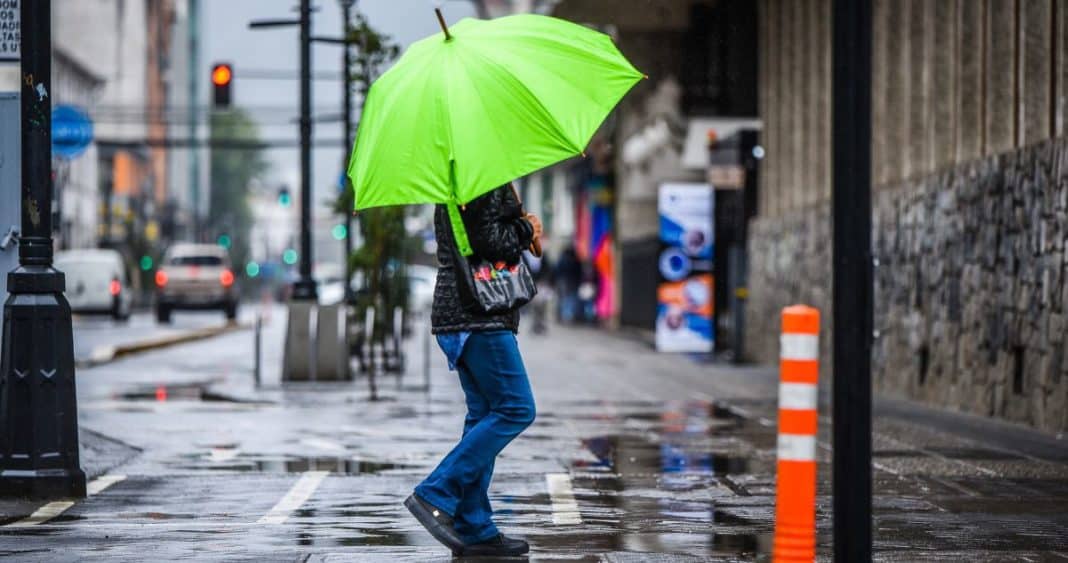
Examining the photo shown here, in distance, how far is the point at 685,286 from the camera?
3219 centimetres

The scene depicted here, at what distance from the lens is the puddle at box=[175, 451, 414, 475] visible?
12719mm

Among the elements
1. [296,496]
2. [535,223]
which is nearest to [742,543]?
[535,223]

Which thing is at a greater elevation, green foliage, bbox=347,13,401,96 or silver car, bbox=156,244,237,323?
green foliage, bbox=347,13,401,96

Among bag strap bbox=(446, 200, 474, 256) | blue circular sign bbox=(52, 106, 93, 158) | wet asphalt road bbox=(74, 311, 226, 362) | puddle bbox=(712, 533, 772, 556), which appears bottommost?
wet asphalt road bbox=(74, 311, 226, 362)

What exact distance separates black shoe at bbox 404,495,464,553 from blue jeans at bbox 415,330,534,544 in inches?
1.2

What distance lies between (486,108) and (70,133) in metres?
14.4

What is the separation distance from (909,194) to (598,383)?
14.9 feet

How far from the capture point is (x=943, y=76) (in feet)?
65.2

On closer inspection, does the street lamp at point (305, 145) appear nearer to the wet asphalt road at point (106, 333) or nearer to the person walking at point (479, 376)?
the wet asphalt road at point (106, 333)

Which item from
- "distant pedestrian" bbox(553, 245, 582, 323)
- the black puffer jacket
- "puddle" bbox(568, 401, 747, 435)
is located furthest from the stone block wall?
"distant pedestrian" bbox(553, 245, 582, 323)

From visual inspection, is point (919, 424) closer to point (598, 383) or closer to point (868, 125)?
point (598, 383)

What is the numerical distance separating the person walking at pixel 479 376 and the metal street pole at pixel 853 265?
2.07 meters

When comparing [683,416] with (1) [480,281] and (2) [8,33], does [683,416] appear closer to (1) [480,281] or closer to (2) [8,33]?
(2) [8,33]

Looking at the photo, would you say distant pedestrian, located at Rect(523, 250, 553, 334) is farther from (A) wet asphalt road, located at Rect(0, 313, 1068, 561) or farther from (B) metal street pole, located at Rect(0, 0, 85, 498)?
(B) metal street pole, located at Rect(0, 0, 85, 498)
